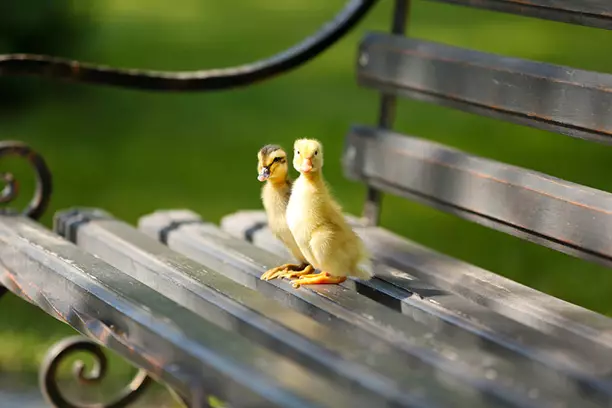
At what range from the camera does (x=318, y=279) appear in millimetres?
2193

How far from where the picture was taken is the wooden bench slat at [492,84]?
7.57 feet

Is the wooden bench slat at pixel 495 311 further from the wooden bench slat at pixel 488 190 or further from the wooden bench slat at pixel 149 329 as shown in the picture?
the wooden bench slat at pixel 149 329

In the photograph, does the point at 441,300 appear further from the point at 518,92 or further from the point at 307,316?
the point at 518,92

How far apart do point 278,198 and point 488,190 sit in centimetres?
49

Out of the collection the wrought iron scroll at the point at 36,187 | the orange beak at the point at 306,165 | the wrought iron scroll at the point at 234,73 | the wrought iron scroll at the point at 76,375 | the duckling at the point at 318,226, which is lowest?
the wrought iron scroll at the point at 76,375

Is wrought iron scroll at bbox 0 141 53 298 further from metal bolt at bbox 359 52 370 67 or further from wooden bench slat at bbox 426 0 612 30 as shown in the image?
wooden bench slat at bbox 426 0 612 30

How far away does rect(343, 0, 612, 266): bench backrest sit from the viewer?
2.29m

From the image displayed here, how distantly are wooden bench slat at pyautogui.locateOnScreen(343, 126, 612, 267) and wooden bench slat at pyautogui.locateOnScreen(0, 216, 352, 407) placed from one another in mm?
785

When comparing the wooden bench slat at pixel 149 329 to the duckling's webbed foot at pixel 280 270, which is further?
the duckling's webbed foot at pixel 280 270

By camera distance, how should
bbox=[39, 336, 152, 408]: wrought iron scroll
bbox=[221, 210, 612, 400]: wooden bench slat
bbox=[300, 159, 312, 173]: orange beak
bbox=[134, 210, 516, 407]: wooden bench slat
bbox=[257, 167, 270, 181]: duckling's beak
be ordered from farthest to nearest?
bbox=[39, 336, 152, 408]: wrought iron scroll → bbox=[257, 167, 270, 181]: duckling's beak → bbox=[300, 159, 312, 173]: orange beak → bbox=[221, 210, 612, 400]: wooden bench slat → bbox=[134, 210, 516, 407]: wooden bench slat

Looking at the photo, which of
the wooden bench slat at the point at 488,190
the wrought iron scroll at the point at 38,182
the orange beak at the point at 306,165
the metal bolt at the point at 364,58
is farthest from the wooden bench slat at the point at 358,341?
the metal bolt at the point at 364,58

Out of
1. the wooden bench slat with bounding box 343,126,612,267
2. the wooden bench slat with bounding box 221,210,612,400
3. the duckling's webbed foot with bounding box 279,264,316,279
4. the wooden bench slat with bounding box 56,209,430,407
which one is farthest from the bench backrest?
the wooden bench slat with bounding box 56,209,430,407

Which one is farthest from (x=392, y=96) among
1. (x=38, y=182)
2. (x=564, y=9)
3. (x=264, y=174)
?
(x=38, y=182)

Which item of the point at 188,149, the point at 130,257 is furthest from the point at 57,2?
the point at 130,257
